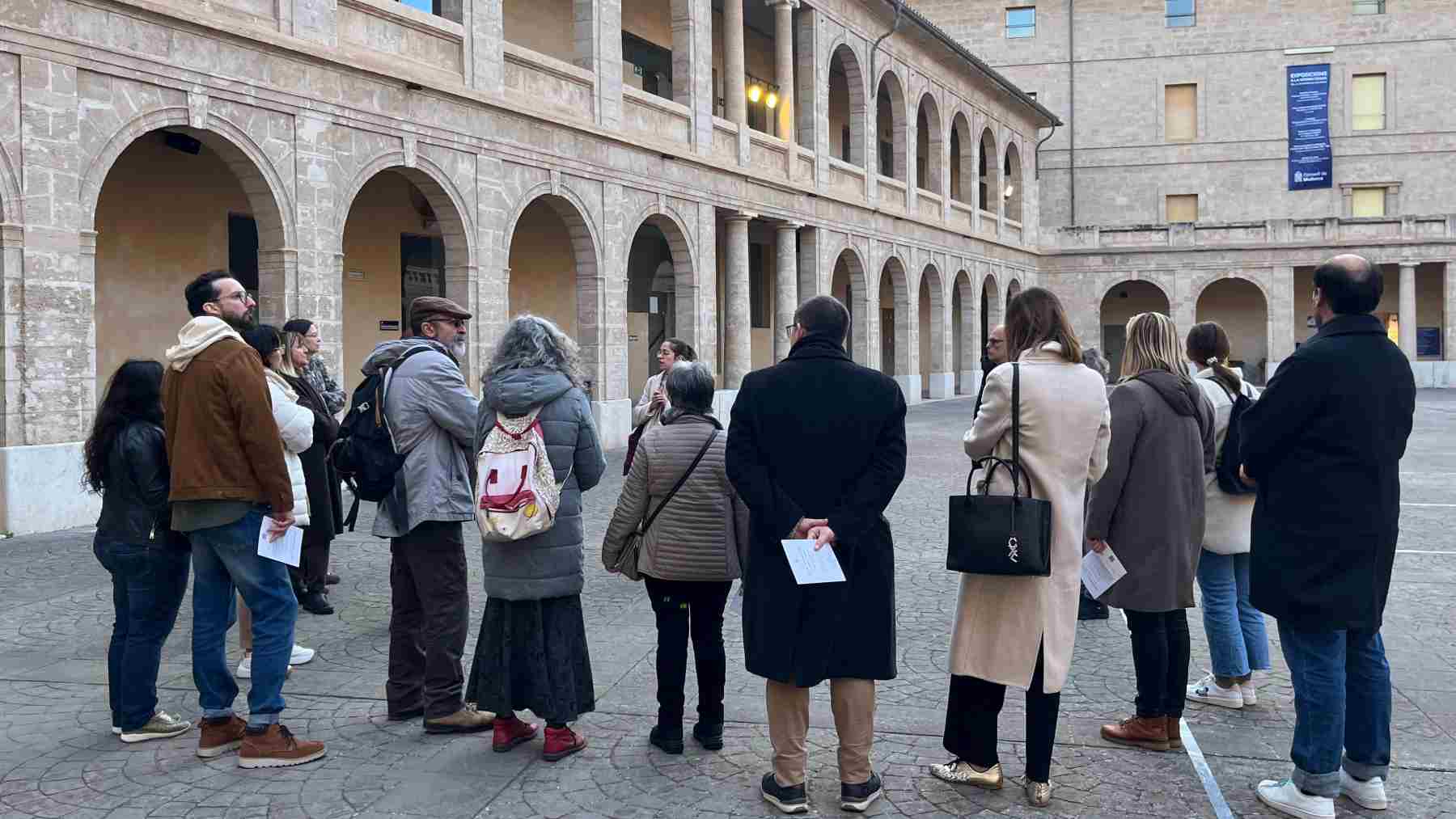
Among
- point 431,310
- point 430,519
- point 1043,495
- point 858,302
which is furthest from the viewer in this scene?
point 858,302

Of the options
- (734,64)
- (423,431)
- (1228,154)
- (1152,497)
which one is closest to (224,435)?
(423,431)

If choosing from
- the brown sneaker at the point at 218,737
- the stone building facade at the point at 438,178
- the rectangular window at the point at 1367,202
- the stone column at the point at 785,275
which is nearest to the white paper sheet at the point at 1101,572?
the brown sneaker at the point at 218,737

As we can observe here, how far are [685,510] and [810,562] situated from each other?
33.6 inches

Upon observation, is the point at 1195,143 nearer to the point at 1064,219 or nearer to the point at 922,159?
the point at 1064,219

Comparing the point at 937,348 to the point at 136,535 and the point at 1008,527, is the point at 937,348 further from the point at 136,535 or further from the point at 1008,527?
the point at 136,535

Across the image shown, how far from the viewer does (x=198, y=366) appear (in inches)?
183

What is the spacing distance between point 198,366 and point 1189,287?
42.0 m

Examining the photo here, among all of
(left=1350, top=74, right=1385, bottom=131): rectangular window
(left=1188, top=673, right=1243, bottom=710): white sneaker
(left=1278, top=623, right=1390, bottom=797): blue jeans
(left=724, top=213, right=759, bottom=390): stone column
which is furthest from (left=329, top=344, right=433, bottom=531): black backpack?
(left=1350, top=74, right=1385, bottom=131): rectangular window

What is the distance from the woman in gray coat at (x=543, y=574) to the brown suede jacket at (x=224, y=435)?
88 cm

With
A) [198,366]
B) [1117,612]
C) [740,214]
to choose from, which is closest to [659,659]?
[198,366]

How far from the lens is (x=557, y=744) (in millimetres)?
4750

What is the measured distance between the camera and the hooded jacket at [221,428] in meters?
4.62

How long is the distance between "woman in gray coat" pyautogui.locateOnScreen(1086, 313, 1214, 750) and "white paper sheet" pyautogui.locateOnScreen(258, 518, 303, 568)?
342 centimetres

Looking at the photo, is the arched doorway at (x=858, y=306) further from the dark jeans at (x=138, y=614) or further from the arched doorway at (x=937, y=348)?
the dark jeans at (x=138, y=614)
